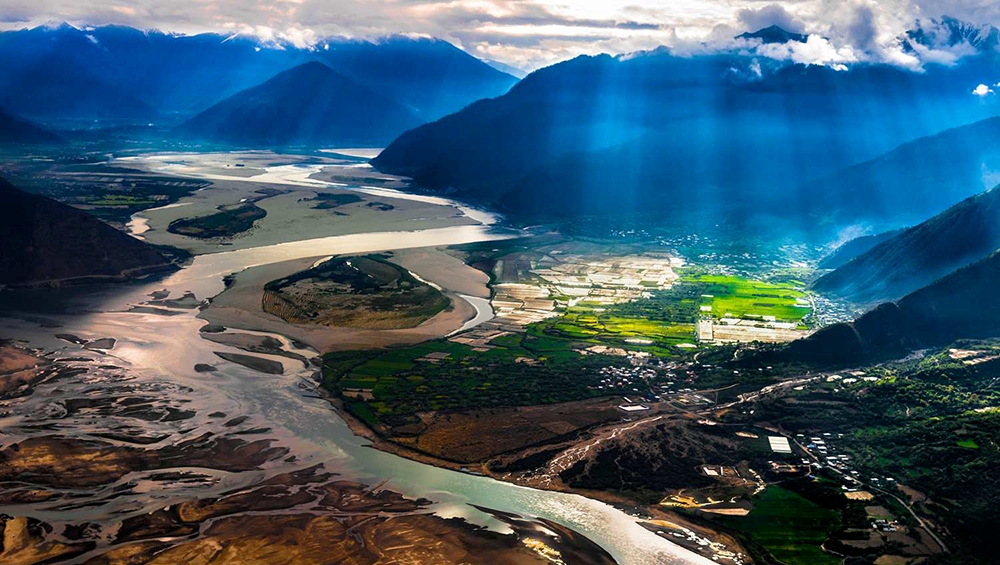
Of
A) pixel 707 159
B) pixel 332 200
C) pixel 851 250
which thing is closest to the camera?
pixel 851 250

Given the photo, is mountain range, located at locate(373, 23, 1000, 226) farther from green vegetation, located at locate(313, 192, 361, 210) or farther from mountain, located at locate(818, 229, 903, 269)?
green vegetation, located at locate(313, 192, 361, 210)

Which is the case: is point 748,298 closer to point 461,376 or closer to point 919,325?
point 919,325

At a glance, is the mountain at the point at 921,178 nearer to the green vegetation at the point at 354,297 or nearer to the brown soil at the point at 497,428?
the green vegetation at the point at 354,297

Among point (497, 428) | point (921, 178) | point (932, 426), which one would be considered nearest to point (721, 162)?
point (921, 178)

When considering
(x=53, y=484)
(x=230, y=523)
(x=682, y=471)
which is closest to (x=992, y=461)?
(x=682, y=471)

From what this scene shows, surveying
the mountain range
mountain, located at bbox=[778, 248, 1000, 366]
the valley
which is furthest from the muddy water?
the mountain range

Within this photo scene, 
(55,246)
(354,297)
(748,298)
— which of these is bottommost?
(354,297)
